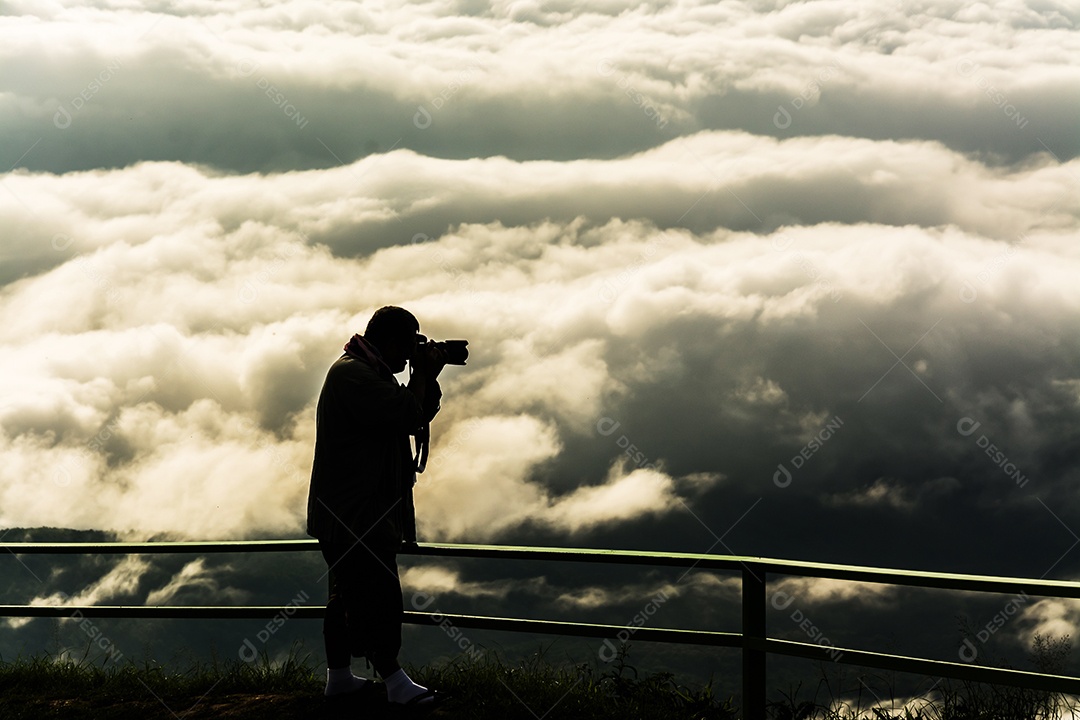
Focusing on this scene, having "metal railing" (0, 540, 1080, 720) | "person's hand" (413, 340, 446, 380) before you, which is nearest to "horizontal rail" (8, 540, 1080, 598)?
"metal railing" (0, 540, 1080, 720)

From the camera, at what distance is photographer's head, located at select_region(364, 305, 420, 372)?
5.75 m

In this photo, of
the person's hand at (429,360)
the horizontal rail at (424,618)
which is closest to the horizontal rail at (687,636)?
the horizontal rail at (424,618)

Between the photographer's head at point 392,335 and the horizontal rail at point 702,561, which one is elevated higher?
the photographer's head at point 392,335

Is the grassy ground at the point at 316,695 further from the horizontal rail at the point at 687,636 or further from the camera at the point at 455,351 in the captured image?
the camera at the point at 455,351

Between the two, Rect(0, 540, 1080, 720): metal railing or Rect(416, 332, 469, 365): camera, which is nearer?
Rect(0, 540, 1080, 720): metal railing

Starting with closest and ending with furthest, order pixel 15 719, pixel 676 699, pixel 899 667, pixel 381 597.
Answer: pixel 899 667 → pixel 381 597 → pixel 676 699 → pixel 15 719

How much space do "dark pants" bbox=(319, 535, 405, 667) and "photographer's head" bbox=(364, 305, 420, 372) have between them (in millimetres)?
1003

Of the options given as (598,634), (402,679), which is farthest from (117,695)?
(598,634)

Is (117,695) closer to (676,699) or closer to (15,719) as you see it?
(15,719)

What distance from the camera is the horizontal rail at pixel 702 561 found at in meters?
4.97

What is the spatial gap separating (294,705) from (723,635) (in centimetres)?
250

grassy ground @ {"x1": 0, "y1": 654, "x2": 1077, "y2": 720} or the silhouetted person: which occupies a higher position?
the silhouetted person

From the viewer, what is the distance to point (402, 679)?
5711 mm

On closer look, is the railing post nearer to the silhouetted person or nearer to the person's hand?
the silhouetted person
